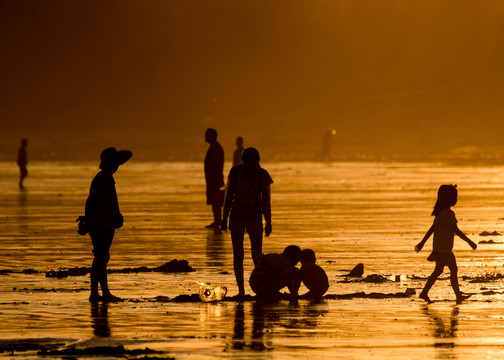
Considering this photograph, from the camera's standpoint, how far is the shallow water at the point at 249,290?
35.0 feet

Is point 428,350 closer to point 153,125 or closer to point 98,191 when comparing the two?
point 98,191

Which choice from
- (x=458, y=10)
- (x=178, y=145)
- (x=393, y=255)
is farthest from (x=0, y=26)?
(x=393, y=255)

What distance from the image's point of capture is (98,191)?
45.9 ft

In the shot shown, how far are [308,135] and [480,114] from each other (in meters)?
12.3

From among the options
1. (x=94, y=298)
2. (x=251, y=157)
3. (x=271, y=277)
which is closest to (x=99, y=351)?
(x=94, y=298)

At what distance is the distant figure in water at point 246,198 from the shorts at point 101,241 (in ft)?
3.95

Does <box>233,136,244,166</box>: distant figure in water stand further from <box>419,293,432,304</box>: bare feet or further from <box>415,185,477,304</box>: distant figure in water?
<box>419,293,432,304</box>: bare feet

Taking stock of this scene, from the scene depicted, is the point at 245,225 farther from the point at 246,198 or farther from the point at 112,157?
the point at 112,157

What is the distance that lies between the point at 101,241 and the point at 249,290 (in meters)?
1.68

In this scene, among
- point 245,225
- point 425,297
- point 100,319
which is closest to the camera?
point 100,319

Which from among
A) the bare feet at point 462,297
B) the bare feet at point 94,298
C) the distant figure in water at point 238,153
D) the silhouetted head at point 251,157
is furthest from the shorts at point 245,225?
the distant figure in water at point 238,153

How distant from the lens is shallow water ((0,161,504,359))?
1067cm

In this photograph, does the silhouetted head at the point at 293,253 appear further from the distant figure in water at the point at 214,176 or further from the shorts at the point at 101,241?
the distant figure in water at the point at 214,176

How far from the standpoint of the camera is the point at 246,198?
14016 millimetres
